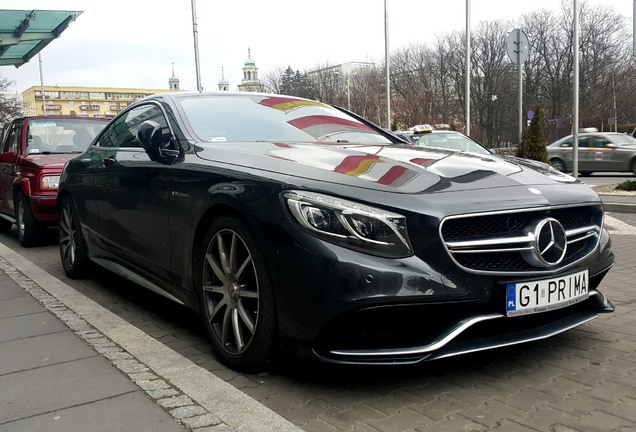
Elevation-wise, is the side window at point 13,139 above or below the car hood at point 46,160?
above

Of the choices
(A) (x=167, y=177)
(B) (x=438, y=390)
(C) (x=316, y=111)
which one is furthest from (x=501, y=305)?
(C) (x=316, y=111)

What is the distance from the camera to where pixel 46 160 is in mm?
7895

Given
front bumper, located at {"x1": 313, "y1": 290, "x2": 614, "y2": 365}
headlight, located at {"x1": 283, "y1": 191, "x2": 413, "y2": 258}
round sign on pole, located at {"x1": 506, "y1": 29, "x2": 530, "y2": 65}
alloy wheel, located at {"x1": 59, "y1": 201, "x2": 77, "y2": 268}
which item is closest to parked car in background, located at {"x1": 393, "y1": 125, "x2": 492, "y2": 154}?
round sign on pole, located at {"x1": 506, "y1": 29, "x2": 530, "y2": 65}

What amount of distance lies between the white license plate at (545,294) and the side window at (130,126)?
7.78 feet

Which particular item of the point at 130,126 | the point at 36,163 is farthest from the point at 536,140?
the point at 130,126

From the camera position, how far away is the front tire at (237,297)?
2.90 m

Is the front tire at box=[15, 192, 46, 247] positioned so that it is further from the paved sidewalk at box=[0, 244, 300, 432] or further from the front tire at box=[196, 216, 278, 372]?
the front tire at box=[196, 216, 278, 372]

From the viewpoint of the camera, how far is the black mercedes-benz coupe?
8.62ft

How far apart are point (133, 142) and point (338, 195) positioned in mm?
2391

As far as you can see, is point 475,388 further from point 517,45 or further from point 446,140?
point 517,45

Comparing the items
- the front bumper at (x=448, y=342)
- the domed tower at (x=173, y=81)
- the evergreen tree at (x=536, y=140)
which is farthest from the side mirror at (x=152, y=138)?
the domed tower at (x=173, y=81)

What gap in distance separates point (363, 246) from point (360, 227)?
0.28 feet

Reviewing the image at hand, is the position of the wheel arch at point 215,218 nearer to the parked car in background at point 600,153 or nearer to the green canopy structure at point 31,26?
the green canopy structure at point 31,26

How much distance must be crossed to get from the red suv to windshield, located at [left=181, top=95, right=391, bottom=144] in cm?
420
